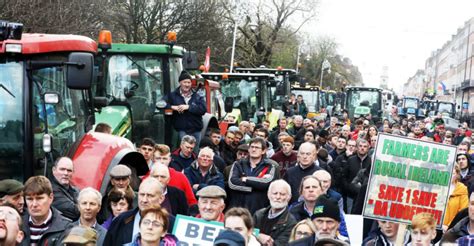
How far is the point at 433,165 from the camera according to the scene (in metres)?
7.65

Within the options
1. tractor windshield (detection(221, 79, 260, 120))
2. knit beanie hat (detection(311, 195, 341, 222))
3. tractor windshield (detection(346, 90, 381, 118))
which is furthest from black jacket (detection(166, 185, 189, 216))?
tractor windshield (detection(346, 90, 381, 118))

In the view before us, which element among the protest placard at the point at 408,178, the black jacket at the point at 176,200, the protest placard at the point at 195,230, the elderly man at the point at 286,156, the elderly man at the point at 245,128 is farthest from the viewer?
the elderly man at the point at 245,128

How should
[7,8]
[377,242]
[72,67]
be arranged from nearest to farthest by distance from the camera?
[377,242], [72,67], [7,8]

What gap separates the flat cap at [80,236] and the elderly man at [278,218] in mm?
2306

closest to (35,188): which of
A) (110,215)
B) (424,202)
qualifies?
(110,215)

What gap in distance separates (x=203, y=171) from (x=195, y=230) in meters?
3.48

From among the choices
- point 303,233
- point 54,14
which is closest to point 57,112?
point 303,233

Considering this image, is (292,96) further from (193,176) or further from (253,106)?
(193,176)

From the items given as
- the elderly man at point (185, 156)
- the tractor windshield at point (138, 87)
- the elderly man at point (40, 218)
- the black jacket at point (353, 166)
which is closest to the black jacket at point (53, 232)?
the elderly man at point (40, 218)

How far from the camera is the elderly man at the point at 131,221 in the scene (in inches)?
270

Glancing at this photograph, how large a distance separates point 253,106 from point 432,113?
31.2 meters

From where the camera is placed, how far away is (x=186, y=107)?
13.3 m

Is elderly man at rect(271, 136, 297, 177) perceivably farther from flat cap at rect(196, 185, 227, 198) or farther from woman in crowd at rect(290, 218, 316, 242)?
woman in crowd at rect(290, 218, 316, 242)

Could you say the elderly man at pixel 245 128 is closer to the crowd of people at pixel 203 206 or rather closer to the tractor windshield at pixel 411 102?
the crowd of people at pixel 203 206
